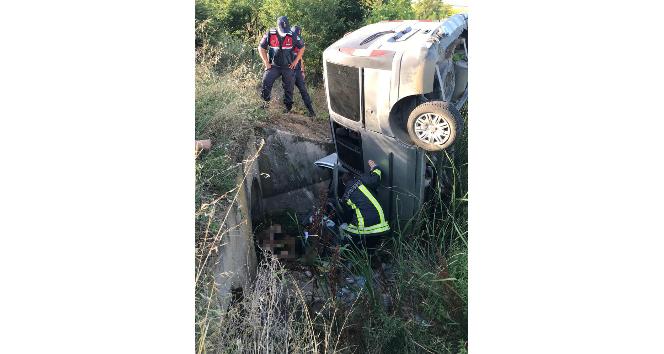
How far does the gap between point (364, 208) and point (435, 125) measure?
75cm

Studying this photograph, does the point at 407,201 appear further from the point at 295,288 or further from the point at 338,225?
the point at 295,288

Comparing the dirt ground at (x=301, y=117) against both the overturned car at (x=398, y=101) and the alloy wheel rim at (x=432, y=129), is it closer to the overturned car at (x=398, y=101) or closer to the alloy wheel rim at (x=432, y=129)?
the overturned car at (x=398, y=101)

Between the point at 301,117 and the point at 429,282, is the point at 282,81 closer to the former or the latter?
the point at 301,117

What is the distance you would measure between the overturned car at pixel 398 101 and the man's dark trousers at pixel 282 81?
251 millimetres

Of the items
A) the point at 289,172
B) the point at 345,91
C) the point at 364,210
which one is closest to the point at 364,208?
the point at 364,210

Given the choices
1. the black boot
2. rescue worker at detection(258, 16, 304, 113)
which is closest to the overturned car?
the black boot

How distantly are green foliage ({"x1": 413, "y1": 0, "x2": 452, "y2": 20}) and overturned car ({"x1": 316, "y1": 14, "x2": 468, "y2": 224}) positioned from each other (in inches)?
1.8

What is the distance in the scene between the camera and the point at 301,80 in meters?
4.46

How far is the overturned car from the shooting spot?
4.20m

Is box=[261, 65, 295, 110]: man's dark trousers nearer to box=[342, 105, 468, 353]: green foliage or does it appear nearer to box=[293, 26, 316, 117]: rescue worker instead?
box=[293, 26, 316, 117]: rescue worker

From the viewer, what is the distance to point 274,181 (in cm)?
441
